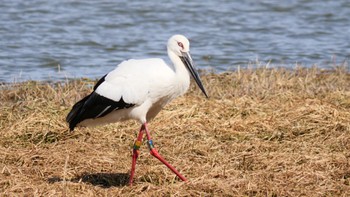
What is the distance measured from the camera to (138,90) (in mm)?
6410

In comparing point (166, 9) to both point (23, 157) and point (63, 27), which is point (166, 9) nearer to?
point (63, 27)

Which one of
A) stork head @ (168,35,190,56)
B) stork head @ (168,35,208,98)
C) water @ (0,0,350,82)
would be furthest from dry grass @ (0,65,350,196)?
water @ (0,0,350,82)

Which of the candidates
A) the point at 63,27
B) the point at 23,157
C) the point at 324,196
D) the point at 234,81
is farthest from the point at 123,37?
the point at 324,196

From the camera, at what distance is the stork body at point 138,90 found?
6410mm

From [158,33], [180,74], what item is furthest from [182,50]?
[158,33]

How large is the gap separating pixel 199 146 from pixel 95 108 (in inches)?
44.7

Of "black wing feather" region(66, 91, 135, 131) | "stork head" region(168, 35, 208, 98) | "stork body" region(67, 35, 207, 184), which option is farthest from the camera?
"stork head" region(168, 35, 208, 98)

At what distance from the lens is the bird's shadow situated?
6527 mm

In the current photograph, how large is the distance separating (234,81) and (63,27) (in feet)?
18.7

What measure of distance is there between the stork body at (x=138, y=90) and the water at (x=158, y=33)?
356cm

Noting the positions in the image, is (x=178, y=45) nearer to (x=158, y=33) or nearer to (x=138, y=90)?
(x=138, y=90)

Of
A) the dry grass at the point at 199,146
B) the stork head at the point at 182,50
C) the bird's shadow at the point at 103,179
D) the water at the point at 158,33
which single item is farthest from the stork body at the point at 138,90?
the water at the point at 158,33

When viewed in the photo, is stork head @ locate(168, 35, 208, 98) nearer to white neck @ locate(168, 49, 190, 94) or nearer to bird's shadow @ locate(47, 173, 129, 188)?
white neck @ locate(168, 49, 190, 94)

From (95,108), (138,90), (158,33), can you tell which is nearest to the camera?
(138,90)
